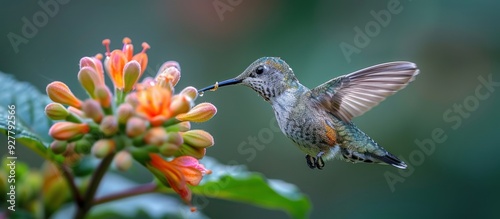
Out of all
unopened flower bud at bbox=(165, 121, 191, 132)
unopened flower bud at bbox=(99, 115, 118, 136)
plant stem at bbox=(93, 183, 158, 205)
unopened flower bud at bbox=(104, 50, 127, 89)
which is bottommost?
plant stem at bbox=(93, 183, 158, 205)

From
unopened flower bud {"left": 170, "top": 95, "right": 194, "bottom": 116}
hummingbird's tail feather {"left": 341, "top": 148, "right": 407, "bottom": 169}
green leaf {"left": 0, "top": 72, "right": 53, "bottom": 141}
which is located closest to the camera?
unopened flower bud {"left": 170, "top": 95, "right": 194, "bottom": 116}

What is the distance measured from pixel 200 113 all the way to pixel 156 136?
0.94 ft

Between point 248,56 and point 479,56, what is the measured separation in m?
1.70

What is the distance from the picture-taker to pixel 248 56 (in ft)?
14.9

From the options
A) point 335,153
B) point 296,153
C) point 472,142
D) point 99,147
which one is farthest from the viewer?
point 296,153

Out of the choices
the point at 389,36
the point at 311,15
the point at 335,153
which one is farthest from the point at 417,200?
the point at 335,153

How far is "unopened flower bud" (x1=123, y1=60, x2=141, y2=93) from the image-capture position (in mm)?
2158

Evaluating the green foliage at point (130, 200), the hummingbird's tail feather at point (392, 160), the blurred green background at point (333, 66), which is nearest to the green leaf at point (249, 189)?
the green foliage at point (130, 200)

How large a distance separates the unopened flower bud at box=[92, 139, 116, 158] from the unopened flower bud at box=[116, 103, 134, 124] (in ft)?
0.27

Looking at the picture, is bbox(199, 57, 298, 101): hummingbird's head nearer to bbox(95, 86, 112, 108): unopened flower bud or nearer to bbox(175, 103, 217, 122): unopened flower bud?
bbox(175, 103, 217, 122): unopened flower bud

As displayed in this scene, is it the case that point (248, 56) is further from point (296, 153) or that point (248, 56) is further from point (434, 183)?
point (434, 183)

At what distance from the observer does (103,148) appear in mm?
1902

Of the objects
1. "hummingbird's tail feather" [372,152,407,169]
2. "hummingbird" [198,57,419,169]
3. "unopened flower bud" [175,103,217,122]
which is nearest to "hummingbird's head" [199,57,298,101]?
"hummingbird" [198,57,419,169]

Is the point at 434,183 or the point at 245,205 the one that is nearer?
the point at 434,183
